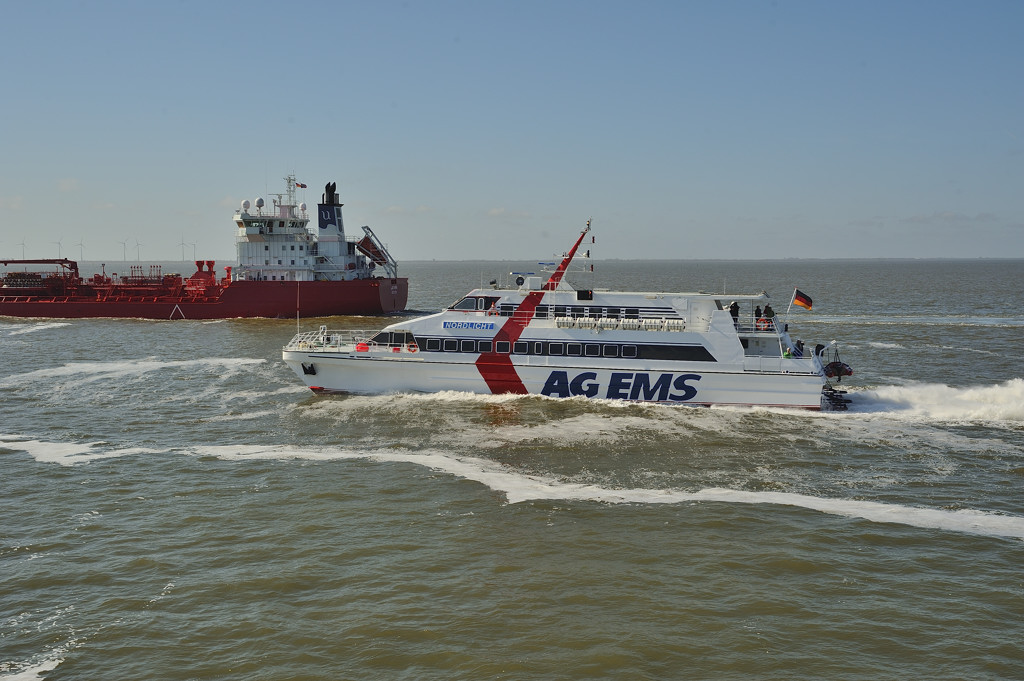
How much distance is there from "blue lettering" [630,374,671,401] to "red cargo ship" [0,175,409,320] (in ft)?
114

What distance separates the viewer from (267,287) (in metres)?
55.3

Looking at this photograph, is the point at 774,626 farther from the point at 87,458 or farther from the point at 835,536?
the point at 87,458

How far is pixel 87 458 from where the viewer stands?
19.4 meters

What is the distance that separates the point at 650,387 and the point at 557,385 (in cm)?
313

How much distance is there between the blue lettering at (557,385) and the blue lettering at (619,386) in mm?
1493

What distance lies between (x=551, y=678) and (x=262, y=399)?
1958cm

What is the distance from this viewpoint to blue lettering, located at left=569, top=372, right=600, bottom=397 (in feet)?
82.6

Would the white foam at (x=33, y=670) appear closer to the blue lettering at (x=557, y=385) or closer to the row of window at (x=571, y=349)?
the row of window at (x=571, y=349)

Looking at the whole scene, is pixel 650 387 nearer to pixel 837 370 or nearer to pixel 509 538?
pixel 837 370

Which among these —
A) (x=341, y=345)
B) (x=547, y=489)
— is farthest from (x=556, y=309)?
(x=547, y=489)

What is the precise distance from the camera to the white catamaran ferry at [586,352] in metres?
24.3

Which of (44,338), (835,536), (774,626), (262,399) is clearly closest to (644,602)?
(774,626)

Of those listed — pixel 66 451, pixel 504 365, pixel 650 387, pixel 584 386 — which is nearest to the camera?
pixel 66 451

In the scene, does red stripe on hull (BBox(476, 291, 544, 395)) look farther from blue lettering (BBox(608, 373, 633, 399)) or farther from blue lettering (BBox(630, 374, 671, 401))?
Answer: blue lettering (BBox(630, 374, 671, 401))
